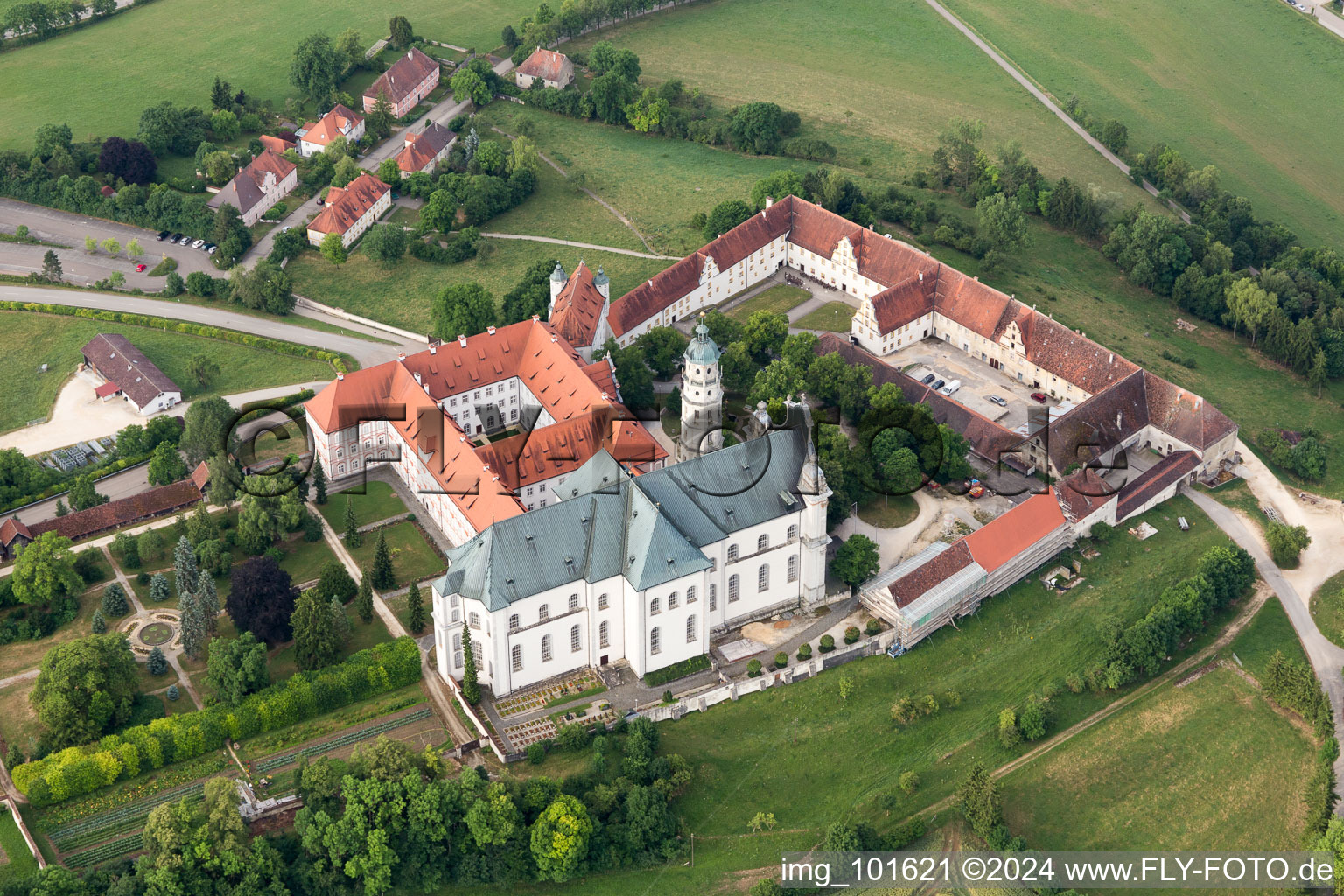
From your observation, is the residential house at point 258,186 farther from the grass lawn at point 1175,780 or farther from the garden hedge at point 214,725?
the grass lawn at point 1175,780

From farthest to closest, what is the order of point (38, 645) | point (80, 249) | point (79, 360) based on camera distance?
point (80, 249) < point (79, 360) < point (38, 645)

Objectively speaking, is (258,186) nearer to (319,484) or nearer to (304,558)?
(319,484)

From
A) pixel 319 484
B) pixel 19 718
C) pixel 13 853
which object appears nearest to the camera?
pixel 13 853

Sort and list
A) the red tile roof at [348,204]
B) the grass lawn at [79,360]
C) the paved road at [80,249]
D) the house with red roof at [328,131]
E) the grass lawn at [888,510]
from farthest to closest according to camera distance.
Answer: the house with red roof at [328,131]
the red tile roof at [348,204]
the paved road at [80,249]
the grass lawn at [79,360]
the grass lawn at [888,510]

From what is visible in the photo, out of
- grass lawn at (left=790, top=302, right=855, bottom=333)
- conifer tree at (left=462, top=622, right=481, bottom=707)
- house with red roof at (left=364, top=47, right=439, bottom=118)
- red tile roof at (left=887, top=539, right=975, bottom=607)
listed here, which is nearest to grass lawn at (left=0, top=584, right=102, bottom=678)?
conifer tree at (left=462, top=622, right=481, bottom=707)

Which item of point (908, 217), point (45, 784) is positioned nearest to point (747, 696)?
point (45, 784)

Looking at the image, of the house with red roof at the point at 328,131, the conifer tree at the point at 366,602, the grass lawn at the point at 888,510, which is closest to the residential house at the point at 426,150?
the house with red roof at the point at 328,131

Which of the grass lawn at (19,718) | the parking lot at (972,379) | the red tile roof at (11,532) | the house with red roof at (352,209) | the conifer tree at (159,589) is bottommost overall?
the parking lot at (972,379)

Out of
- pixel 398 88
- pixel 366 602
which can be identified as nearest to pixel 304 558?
pixel 366 602
